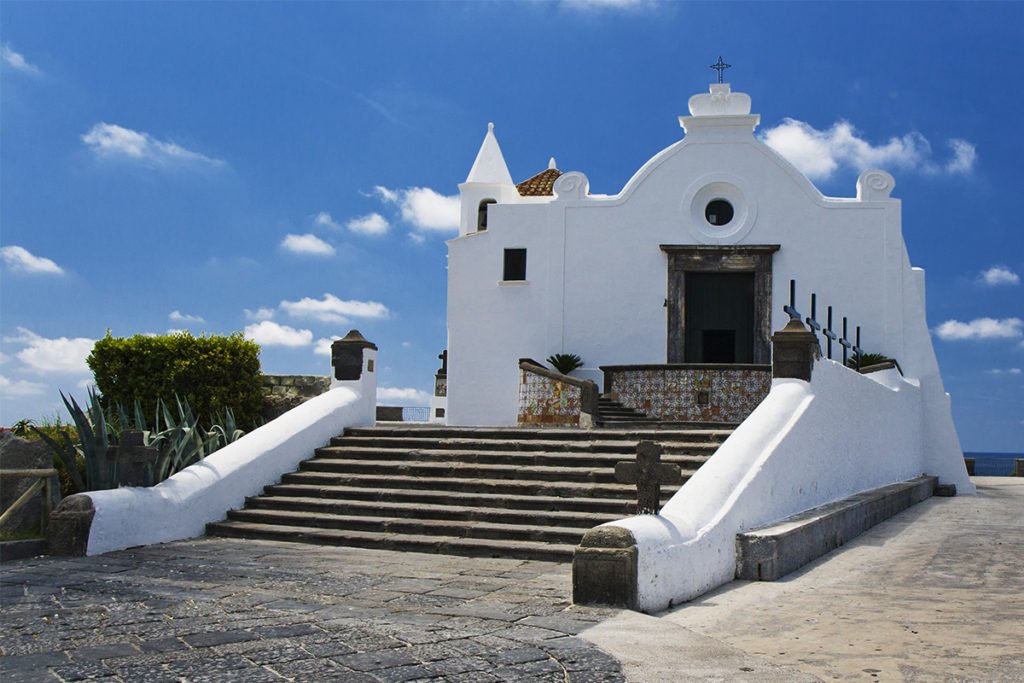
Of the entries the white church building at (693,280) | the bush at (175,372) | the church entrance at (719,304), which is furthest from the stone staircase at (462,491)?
the church entrance at (719,304)


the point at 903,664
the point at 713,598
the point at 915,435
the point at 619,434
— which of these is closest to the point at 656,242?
the point at 915,435

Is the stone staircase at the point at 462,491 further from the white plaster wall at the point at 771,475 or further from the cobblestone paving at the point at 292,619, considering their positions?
the white plaster wall at the point at 771,475

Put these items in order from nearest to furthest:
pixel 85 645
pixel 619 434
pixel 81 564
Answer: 1. pixel 85 645
2. pixel 81 564
3. pixel 619 434

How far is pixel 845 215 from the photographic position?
1983cm

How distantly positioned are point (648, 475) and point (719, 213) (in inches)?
540

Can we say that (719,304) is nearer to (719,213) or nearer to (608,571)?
(719,213)

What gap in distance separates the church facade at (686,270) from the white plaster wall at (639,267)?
0.03m

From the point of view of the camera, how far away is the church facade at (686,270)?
1970cm

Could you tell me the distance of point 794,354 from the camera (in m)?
11.0

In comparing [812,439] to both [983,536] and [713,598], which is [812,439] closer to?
[983,536]

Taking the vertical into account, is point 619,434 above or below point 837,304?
below

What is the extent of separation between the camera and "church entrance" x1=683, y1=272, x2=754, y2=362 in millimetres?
20328

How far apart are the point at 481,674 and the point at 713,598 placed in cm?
318

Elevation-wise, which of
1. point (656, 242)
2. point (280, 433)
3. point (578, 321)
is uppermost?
point (656, 242)
